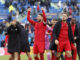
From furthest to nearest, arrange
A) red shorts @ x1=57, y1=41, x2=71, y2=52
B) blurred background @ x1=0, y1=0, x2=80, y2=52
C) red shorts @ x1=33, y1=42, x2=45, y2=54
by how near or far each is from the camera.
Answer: blurred background @ x1=0, y1=0, x2=80, y2=52 < red shorts @ x1=33, y1=42, x2=45, y2=54 < red shorts @ x1=57, y1=41, x2=71, y2=52

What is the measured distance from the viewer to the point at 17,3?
3034 cm

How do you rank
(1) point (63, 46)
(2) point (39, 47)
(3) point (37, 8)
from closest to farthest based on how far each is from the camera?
(1) point (63, 46), (2) point (39, 47), (3) point (37, 8)

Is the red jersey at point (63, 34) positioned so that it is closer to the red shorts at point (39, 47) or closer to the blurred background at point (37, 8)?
the red shorts at point (39, 47)

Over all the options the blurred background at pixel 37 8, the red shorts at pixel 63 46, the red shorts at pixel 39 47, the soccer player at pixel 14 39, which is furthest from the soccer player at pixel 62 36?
the blurred background at pixel 37 8

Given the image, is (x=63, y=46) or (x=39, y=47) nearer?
(x=63, y=46)

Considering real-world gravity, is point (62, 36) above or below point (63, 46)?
above

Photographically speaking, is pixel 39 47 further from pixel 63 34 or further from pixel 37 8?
pixel 37 8

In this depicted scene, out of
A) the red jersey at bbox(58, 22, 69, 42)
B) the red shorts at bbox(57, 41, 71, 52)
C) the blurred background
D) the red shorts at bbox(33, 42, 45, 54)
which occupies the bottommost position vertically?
the blurred background

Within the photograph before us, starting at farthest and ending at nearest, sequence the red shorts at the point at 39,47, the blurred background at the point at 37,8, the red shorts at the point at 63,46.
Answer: the blurred background at the point at 37,8, the red shorts at the point at 39,47, the red shorts at the point at 63,46

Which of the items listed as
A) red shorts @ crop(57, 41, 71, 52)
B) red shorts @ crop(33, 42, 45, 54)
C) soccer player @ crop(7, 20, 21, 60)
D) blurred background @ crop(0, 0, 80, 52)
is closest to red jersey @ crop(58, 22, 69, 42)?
red shorts @ crop(57, 41, 71, 52)

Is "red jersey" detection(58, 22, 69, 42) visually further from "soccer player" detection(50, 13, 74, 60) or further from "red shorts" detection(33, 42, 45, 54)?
"red shorts" detection(33, 42, 45, 54)

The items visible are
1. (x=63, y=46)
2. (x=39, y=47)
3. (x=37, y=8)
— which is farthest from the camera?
(x=37, y=8)

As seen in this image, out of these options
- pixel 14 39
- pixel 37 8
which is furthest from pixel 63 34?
pixel 37 8

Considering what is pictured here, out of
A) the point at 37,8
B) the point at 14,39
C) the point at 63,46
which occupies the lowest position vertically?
the point at 37,8
